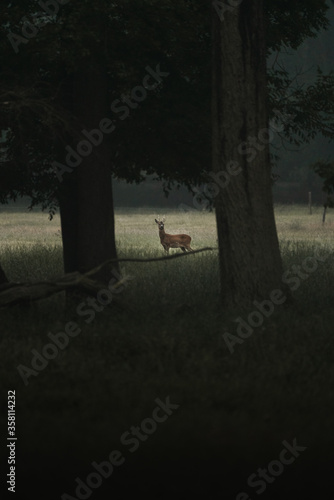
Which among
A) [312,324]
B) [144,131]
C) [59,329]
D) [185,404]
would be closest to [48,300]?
[144,131]
